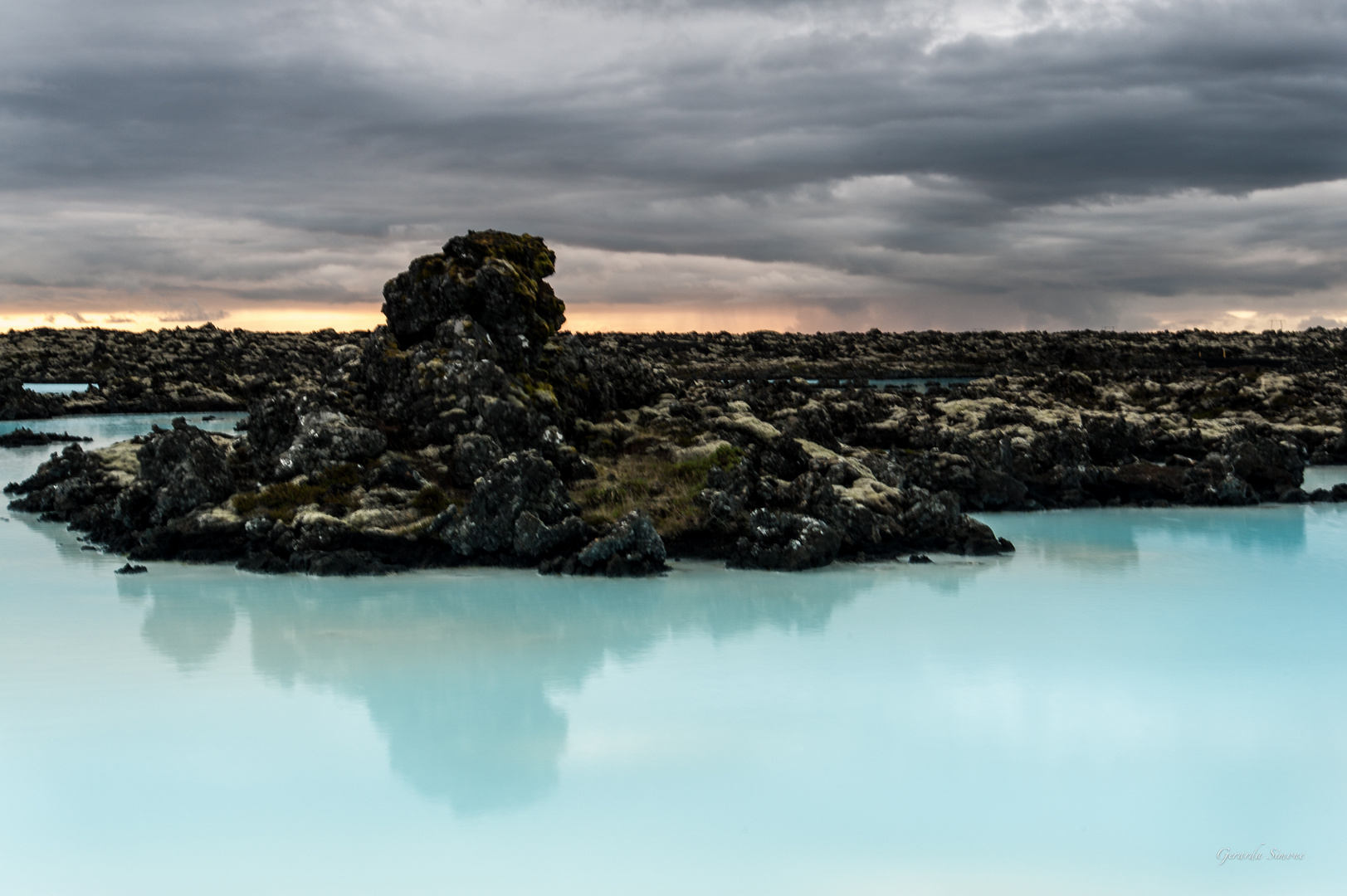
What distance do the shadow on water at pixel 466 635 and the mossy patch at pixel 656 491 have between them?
1.82 metres

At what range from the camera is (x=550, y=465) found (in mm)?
30016

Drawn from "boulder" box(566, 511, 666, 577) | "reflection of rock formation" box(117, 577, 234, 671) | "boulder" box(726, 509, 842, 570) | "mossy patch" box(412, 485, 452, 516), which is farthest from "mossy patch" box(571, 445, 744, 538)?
"reflection of rock formation" box(117, 577, 234, 671)

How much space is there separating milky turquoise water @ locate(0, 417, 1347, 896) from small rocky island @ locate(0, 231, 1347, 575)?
1.27 meters

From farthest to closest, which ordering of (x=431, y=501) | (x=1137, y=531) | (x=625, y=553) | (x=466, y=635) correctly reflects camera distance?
(x=1137, y=531)
(x=431, y=501)
(x=625, y=553)
(x=466, y=635)

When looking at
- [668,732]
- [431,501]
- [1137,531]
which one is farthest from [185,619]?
[1137,531]

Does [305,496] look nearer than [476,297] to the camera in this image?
Yes

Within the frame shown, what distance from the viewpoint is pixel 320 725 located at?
19.4 meters

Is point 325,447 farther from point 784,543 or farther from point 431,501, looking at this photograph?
point 784,543

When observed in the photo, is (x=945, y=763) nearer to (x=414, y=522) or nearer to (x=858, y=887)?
(x=858, y=887)

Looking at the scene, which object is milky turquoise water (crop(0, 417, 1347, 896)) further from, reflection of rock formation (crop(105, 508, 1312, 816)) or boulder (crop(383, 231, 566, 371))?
boulder (crop(383, 231, 566, 371))

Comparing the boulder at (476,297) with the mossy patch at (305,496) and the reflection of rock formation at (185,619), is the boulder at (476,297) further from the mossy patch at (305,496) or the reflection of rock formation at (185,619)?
the reflection of rock formation at (185,619)

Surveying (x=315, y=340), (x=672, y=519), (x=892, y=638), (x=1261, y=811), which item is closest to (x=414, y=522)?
(x=672, y=519)

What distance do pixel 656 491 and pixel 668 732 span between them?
13.7m

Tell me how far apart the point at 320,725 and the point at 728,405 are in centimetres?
2332
